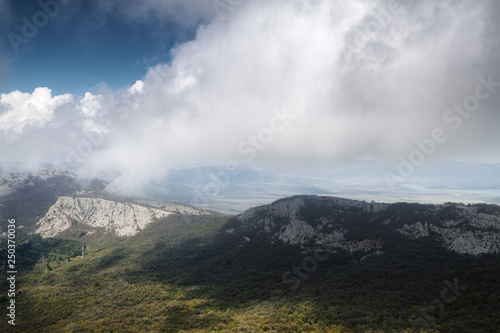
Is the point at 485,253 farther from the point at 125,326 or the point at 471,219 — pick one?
the point at 125,326

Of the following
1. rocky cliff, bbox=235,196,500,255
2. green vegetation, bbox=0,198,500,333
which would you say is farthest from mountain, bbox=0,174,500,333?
rocky cliff, bbox=235,196,500,255

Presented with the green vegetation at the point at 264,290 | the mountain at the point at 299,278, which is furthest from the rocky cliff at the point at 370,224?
the green vegetation at the point at 264,290

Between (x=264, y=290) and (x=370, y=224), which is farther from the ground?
(x=370, y=224)

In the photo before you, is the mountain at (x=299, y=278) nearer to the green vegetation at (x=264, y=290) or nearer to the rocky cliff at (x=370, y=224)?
the green vegetation at (x=264, y=290)

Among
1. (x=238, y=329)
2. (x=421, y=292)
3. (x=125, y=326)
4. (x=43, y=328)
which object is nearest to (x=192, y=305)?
(x=125, y=326)

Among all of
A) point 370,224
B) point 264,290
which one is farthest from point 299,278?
point 370,224

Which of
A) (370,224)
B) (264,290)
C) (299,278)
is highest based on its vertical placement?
(370,224)

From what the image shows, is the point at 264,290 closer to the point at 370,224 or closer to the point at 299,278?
the point at 299,278

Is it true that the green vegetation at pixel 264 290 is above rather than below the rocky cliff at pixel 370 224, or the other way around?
below

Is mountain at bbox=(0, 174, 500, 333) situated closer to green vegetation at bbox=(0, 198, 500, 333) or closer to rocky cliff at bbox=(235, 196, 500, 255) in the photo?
green vegetation at bbox=(0, 198, 500, 333)

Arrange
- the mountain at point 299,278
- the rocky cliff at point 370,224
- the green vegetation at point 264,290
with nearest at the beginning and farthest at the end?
the green vegetation at point 264,290, the mountain at point 299,278, the rocky cliff at point 370,224

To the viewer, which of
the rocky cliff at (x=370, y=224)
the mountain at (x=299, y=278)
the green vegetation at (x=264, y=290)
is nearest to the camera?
the green vegetation at (x=264, y=290)
